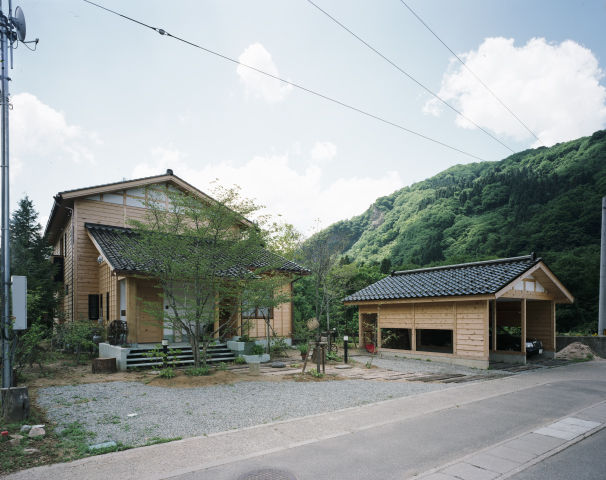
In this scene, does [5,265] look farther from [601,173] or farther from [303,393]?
[601,173]

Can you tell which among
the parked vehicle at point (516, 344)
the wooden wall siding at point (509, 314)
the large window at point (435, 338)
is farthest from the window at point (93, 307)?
the wooden wall siding at point (509, 314)

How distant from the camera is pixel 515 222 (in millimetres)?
33719

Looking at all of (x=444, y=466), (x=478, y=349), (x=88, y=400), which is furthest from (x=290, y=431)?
(x=478, y=349)

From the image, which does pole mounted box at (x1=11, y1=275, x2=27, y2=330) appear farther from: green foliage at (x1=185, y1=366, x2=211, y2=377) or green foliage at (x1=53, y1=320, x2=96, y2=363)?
green foliage at (x1=53, y1=320, x2=96, y2=363)

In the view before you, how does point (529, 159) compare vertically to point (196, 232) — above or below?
above

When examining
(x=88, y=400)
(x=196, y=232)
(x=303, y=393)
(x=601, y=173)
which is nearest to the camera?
(x=88, y=400)

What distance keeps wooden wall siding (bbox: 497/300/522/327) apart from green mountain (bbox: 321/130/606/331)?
27.8ft

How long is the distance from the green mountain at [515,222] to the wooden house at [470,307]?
245 inches

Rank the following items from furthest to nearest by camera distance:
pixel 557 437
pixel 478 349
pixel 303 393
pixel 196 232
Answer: pixel 478 349 < pixel 196 232 < pixel 303 393 < pixel 557 437

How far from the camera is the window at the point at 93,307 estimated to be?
51.9 feet

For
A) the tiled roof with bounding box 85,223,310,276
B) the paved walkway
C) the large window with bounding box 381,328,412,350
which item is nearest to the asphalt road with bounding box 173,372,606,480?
the paved walkway

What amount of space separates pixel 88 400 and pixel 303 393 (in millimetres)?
4311

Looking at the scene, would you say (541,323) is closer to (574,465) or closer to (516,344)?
(516,344)

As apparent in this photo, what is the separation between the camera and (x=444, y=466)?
14.4 ft
